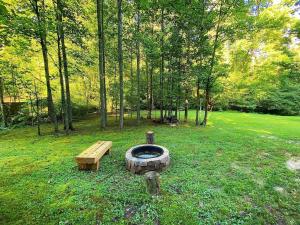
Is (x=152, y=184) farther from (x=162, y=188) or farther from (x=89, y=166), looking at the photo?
(x=89, y=166)

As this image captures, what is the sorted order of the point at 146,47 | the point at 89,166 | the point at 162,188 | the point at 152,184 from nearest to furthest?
the point at 152,184 < the point at 162,188 < the point at 89,166 < the point at 146,47

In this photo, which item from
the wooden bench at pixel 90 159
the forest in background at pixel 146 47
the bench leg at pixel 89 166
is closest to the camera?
the wooden bench at pixel 90 159

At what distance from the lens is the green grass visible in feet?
9.22

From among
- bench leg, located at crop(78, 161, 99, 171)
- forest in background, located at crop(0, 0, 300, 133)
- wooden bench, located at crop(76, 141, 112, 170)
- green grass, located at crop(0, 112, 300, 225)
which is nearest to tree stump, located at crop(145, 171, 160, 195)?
green grass, located at crop(0, 112, 300, 225)

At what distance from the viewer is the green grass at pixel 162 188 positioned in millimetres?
2811

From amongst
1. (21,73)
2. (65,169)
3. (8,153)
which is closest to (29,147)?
(8,153)

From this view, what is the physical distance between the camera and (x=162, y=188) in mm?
3494

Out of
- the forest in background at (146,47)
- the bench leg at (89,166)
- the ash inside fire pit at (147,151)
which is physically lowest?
the bench leg at (89,166)

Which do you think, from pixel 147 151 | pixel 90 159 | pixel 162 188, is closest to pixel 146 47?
pixel 147 151

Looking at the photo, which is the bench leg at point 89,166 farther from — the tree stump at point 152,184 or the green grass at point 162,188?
the tree stump at point 152,184

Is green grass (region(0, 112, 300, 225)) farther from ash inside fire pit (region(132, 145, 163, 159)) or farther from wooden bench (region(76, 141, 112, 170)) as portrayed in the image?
ash inside fire pit (region(132, 145, 163, 159))

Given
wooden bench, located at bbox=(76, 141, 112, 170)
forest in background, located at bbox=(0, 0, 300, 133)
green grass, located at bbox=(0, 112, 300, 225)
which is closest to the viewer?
green grass, located at bbox=(0, 112, 300, 225)

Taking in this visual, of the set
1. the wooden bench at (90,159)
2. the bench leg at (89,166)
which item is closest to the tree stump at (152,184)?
the wooden bench at (90,159)

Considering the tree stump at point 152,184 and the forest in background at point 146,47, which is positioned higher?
the forest in background at point 146,47
